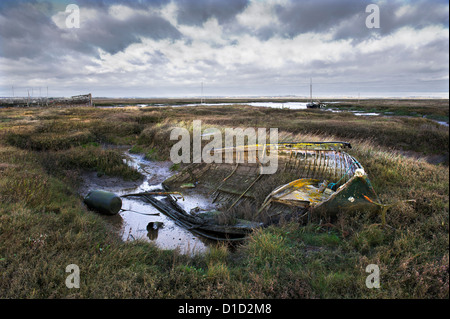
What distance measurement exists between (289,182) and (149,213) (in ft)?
17.5

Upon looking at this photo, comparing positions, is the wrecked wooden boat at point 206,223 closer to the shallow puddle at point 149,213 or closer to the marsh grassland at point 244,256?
the shallow puddle at point 149,213

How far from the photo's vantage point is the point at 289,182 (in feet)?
28.6

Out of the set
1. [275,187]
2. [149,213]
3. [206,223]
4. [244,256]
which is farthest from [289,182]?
[149,213]

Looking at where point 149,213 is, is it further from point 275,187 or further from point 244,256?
point 244,256

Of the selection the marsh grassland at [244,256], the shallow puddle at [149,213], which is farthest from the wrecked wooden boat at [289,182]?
the shallow puddle at [149,213]

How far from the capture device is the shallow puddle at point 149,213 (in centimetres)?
708

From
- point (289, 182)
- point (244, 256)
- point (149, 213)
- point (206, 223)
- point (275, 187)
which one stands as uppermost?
point (289, 182)

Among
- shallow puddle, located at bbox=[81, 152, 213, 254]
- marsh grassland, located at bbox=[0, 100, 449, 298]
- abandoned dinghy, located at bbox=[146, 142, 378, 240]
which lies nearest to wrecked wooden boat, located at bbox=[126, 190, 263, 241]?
abandoned dinghy, located at bbox=[146, 142, 378, 240]

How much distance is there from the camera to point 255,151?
10562 mm

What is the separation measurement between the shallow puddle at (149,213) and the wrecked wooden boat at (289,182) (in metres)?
1.03

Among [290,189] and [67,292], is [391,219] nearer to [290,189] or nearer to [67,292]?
[290,189]

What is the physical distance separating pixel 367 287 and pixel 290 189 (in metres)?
4.12

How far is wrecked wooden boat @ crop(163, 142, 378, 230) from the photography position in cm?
620
